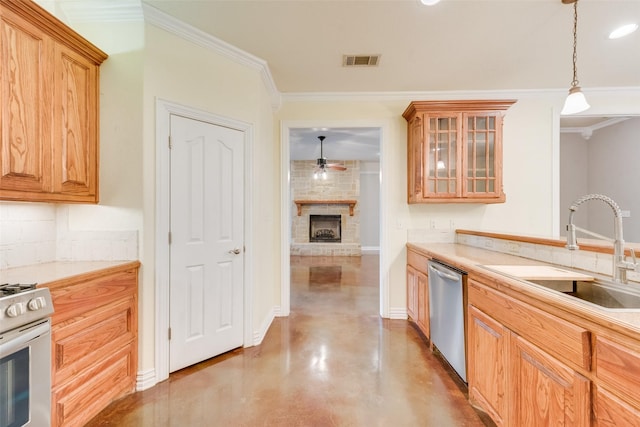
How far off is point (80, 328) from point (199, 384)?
90cm

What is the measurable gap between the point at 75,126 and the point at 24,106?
30 cm

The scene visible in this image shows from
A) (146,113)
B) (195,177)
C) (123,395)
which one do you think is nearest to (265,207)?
(195,177)

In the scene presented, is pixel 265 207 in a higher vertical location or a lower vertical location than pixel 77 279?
higher

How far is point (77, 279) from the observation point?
1584 mm

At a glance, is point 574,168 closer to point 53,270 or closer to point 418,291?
point 418,291

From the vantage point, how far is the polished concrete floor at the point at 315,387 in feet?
5.75

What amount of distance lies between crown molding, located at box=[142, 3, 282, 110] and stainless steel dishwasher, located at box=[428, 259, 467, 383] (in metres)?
2.39

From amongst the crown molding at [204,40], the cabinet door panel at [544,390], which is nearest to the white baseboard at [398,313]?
the cabinet door panel at [544,390]

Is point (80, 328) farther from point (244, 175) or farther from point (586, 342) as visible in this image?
point (586, 342)

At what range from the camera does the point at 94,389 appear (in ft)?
5.58

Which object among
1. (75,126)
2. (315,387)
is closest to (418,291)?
(315,387)

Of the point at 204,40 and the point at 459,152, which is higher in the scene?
the point at 204,40

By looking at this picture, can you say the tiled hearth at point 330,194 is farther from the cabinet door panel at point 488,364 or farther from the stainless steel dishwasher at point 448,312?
the cabinet door panel at point 488,364

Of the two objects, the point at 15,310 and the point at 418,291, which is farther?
the point at 418,291
